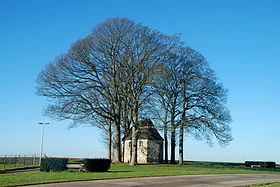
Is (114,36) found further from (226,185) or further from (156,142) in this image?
(226,185)

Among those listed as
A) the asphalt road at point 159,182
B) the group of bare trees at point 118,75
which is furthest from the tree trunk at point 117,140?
the asphalt road at point 159,182

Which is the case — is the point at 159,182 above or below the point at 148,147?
below

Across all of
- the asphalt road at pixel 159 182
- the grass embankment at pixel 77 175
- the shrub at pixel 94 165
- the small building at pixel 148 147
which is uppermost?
the small building at pixel 148 147

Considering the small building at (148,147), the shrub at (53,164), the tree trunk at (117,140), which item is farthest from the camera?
the small building at (148,147)

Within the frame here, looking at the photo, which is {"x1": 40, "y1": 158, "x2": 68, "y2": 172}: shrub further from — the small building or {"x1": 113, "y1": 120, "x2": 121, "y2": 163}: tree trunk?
the small building

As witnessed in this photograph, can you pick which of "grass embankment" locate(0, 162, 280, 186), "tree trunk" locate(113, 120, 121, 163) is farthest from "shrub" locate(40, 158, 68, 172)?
"tree trunk" locate(113, 120, 121, 163)

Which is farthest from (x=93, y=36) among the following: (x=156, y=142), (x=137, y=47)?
(x=156, y=142)

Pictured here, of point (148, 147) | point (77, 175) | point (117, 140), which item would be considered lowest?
point (77, 175)

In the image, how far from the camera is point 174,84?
47969mm

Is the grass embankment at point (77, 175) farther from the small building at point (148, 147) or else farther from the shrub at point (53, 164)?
the small building at point (148, 147)

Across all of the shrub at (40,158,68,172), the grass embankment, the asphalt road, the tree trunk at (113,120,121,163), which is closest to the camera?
the asphalt road

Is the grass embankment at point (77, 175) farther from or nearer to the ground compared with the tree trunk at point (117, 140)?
nearer to the ground

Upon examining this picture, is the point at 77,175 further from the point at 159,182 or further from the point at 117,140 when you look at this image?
the point at 117,140

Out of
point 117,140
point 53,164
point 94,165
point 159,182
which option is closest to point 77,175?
point 94,165
